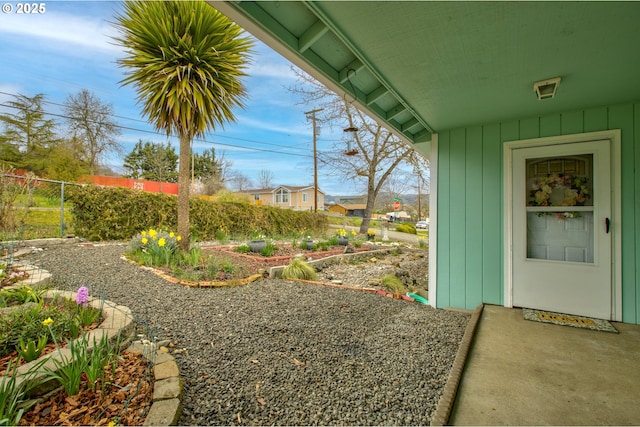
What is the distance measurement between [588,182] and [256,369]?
3663 mm

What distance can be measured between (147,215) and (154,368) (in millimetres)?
6774

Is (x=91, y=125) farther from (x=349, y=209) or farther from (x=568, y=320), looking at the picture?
(x=349, y=209)

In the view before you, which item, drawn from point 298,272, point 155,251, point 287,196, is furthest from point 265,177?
point 298,272

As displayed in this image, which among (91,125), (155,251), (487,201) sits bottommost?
→ (155,251)

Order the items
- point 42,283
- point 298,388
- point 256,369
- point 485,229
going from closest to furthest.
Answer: point 298,388 < point 256,369 < point 42,283 < point 485,229

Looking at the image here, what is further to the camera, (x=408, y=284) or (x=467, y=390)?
(x=408, y=284)

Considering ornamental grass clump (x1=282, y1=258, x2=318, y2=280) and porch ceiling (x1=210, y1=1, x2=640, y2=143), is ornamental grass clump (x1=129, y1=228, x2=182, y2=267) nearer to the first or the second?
ornamental grass clump (x1=282, y1=258, x2=318, y2=280)

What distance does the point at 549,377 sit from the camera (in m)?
1.89

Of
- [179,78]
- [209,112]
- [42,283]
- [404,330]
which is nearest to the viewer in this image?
[404,330]

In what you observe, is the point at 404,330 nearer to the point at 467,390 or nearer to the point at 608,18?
the point at 467,390

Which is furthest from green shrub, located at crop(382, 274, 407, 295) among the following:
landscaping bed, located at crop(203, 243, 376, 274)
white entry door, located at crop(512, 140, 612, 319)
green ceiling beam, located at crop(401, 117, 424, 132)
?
green ceiling beam, located at crop(401, 117, 424, 132)

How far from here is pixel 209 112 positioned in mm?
5574

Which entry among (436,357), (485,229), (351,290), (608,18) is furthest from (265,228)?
(608,18)

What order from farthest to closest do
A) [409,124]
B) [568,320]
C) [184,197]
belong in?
[184,197] < [409,124] < [568,320]
